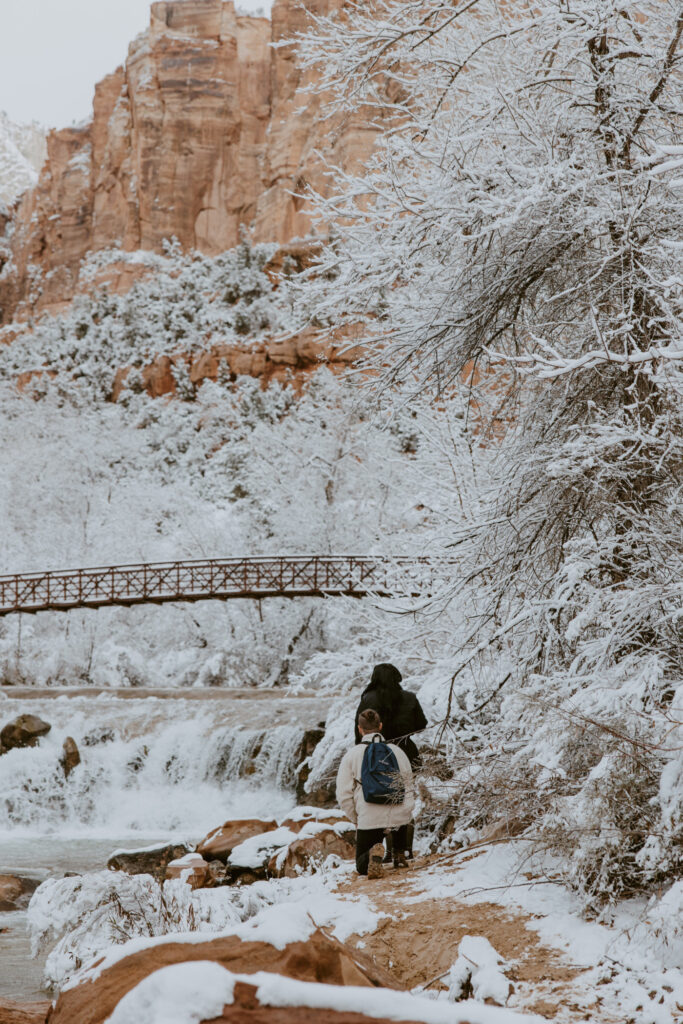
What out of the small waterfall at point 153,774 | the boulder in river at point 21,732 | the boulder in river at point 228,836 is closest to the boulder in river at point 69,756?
the small waterfall at point 153,774

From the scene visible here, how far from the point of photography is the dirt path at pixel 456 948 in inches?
147

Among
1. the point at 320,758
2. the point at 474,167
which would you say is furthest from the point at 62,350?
the point at 474,167

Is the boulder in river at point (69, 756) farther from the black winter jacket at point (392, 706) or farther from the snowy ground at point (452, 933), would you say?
the black winter jacket at point (392, 706)

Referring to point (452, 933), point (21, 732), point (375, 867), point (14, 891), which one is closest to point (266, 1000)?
point (452, 933)

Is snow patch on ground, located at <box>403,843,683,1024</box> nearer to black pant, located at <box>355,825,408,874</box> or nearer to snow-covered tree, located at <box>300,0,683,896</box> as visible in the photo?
snow-covered tree, located at <box>300,0,683,896</box>

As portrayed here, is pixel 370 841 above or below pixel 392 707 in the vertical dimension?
below

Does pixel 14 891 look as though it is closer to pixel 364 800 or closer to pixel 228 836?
pixel 228 836

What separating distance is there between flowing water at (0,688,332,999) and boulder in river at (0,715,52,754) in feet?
0.81

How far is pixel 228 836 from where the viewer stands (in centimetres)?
1010

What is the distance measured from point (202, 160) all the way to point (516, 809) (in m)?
75.8

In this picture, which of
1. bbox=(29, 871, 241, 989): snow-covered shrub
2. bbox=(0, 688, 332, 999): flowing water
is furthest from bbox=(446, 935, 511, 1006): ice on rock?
bbox=(0, 688, 332, 999): flowing water

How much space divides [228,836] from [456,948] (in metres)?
6.05

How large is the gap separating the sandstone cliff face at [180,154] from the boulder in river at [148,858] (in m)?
60.2

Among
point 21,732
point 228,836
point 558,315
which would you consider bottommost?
point 21,732
